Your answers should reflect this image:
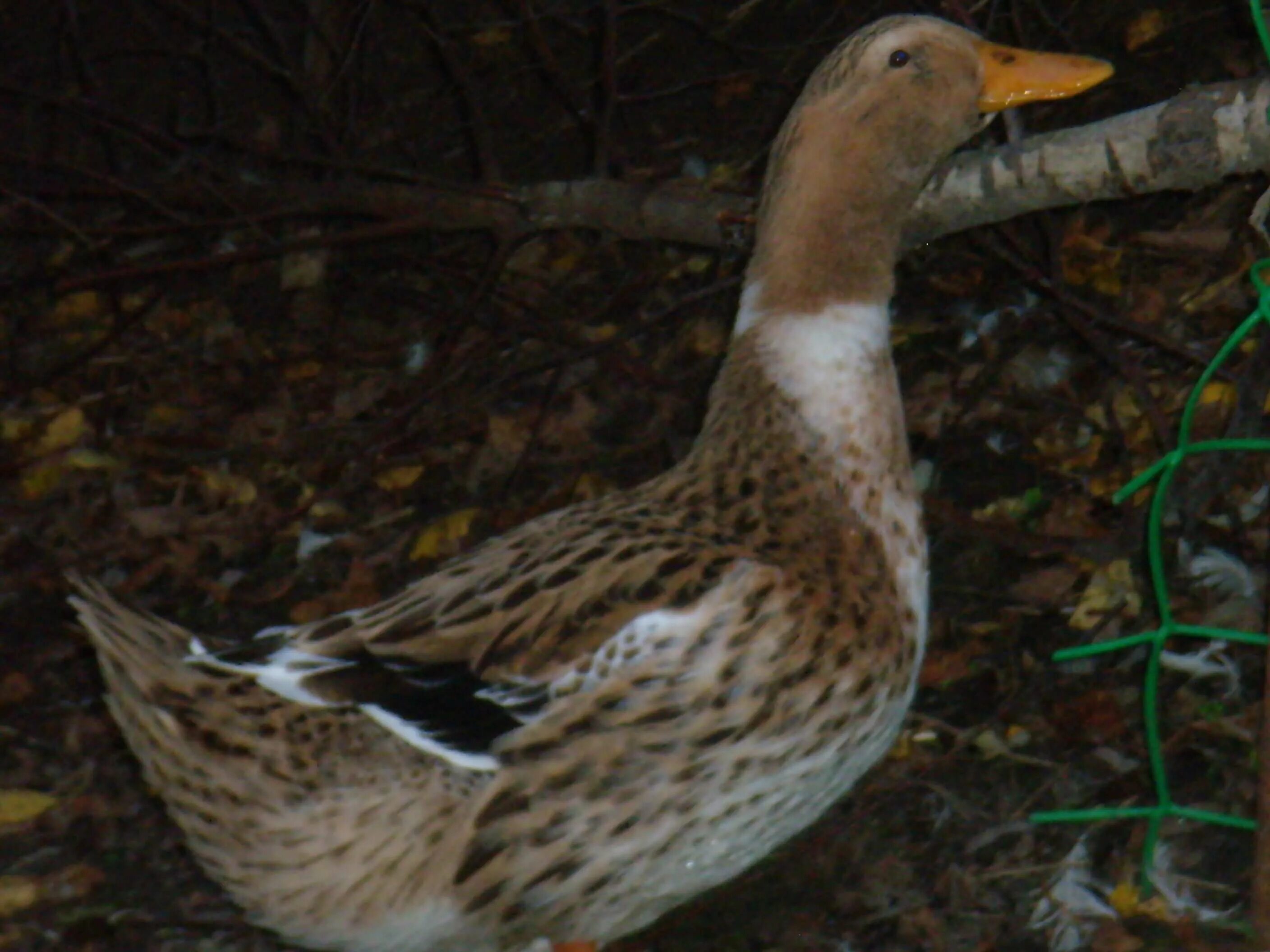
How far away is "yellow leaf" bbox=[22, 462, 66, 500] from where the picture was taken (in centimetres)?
490

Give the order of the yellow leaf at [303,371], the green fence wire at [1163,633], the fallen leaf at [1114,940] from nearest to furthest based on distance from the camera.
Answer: the green fence wire at [1163,633], the fallen leaf at [1114,940], the yellow leaf at [303,371]

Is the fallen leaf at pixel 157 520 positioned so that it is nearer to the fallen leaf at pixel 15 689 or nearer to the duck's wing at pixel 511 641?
the fallen leaf at pixel 15 689

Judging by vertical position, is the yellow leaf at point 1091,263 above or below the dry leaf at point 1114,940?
above

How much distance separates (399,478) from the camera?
15.7 ft

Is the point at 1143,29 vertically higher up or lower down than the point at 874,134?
higher up

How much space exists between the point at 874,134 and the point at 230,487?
267 centimetres

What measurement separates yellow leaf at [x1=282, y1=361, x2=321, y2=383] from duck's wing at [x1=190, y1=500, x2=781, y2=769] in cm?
277

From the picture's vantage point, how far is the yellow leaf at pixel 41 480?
4.90 meters

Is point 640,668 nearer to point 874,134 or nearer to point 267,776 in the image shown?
point 267,776

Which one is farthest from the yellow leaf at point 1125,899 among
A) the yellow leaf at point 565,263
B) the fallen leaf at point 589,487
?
the yellow leaf at point 565,263

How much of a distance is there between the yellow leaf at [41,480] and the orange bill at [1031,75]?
3160 millimetres

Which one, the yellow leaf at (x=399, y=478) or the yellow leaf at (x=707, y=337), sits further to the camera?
the yellow leaf at (x=707, y=337)

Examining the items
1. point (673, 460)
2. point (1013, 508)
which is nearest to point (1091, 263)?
point (1013, 508)

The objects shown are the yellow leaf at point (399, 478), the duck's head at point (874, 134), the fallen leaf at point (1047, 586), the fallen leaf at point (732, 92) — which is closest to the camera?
the duck's head at point (874, 134)
